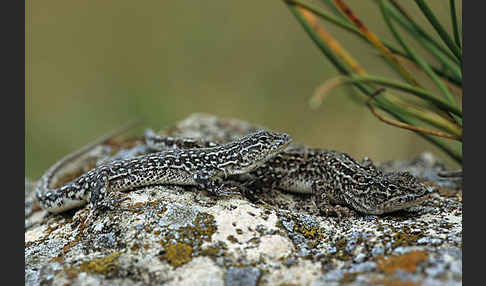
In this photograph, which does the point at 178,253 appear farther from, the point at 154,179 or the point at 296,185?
the point at 296,185

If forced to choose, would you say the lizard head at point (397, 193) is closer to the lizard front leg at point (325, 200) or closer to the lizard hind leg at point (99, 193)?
the lizard front leg at point (325, 200)

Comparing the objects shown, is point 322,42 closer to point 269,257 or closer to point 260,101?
point 269,257

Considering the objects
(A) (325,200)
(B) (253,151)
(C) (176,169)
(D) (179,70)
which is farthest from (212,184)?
(D) (179,70)

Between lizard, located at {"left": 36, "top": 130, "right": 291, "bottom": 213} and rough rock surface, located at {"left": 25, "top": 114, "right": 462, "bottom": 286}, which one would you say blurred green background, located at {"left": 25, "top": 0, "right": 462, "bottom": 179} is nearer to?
lizard, located at {"left": 36, "top": 130, "right": 291, "bottom": 213}

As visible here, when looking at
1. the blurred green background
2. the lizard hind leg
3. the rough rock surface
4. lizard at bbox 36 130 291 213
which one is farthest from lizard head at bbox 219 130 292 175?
the blurred green background

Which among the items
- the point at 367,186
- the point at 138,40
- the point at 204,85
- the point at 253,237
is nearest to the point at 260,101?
the point at 204,85
